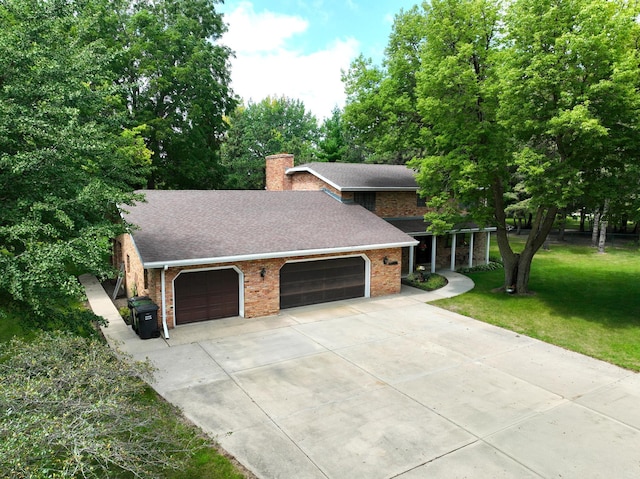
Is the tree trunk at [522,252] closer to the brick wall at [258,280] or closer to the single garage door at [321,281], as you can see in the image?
the brick wall at [258,280]

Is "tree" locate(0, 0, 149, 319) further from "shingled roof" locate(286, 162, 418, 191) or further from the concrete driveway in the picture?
"shingled roof" locate(286, 162, 418, 191)

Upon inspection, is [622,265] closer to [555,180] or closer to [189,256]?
[555,180]

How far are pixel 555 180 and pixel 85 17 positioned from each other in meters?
14.2

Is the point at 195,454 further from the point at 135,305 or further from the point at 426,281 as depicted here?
the point at 426,281

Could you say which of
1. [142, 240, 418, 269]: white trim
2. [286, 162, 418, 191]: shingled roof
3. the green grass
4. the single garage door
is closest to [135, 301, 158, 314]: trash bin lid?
[142, 240, 418, 269]: white trim

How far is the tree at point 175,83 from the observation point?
2981cm

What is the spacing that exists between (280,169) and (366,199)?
6.73 metres

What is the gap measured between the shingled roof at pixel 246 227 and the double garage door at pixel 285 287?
856 mm

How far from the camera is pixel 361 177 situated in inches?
907

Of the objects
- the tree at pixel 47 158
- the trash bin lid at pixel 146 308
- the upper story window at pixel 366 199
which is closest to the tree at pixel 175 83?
the upper story window at pixel 366 199

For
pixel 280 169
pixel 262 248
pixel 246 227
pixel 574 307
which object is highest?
pixel 280 169

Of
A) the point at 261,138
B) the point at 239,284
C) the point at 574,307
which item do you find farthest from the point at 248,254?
the point at 261,138

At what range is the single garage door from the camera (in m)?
15.7

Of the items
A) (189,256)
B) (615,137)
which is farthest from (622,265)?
(189,256)
